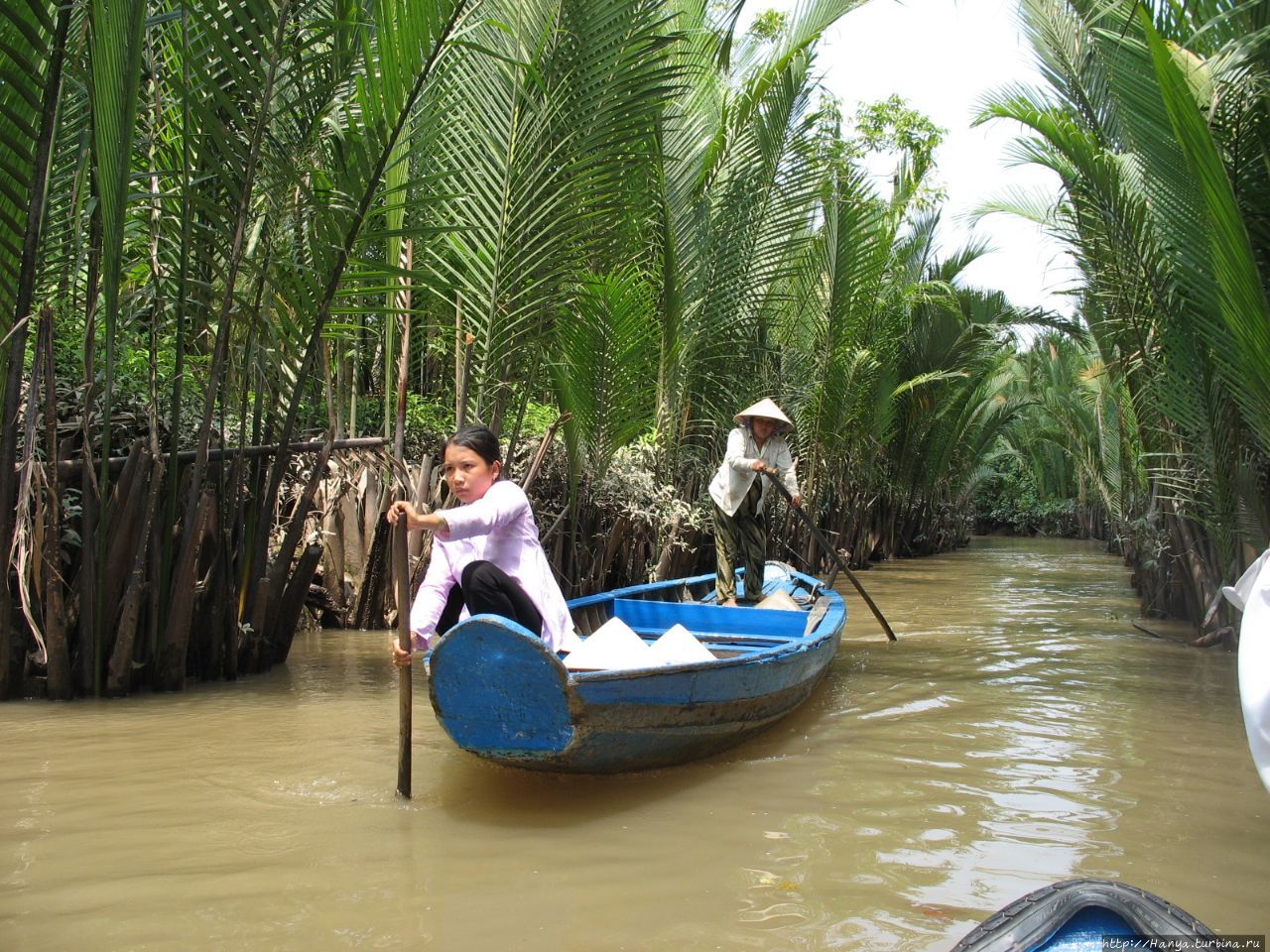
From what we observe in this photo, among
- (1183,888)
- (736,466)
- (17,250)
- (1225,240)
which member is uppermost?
(1225,240)

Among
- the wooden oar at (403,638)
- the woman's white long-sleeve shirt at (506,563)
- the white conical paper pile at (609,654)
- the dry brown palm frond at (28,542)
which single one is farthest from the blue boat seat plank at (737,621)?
the dry brown palm frond at (28,542)

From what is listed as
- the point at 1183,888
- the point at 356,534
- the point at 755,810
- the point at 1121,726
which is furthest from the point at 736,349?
the point at 1183,888

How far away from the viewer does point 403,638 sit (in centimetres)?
339

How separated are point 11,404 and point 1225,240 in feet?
17.5

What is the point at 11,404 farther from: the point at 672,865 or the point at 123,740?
the point at 672,865

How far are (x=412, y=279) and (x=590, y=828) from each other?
3.38 m

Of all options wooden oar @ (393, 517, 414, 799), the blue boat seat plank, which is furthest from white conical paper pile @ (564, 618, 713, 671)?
the blue boat seat plank

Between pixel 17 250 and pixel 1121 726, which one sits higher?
pixel 17 250

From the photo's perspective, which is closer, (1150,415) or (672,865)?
(672,865)

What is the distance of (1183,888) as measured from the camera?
3.05m

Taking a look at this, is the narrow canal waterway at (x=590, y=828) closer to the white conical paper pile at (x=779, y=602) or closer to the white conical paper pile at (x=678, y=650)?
the white conical paper pile at (x=678, y=650)

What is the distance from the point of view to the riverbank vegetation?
171 inches

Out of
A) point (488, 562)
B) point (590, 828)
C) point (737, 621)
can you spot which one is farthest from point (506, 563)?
point (737, 621)

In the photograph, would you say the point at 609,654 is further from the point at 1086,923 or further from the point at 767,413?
the point at 767,413
